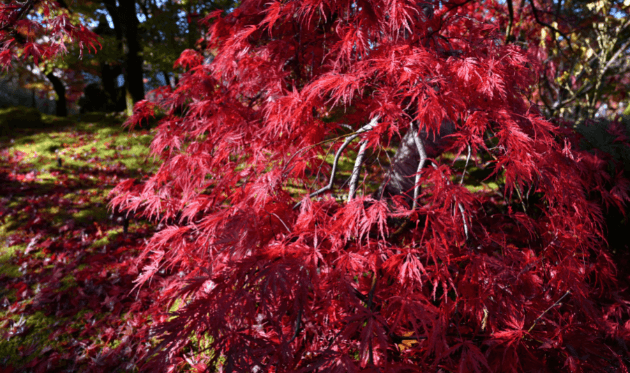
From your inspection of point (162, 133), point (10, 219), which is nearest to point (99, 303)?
point (162, 133)

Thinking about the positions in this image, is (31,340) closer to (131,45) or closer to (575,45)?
(575,45)

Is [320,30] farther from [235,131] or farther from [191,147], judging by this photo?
[191,147]

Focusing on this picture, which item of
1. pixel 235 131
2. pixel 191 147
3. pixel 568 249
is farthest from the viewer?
pixel 191 147

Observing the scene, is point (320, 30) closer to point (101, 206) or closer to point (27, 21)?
point (27, 21)

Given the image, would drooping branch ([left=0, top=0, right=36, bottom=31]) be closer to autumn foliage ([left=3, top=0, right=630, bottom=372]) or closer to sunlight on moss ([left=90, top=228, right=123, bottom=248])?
autumn foliage ([left=3, top=0, right=630, bottom=372])

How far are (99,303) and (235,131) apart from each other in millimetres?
2548

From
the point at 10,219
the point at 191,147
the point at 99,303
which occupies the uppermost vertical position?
the point at 191,147

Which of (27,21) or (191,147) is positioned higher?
(27,21)

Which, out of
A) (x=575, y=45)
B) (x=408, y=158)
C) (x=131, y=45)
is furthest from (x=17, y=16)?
(x=131, y=45)

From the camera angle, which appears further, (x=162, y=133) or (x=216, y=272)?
(x=162, y=133)

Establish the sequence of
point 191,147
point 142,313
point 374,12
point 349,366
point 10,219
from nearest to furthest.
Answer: point 349,366 → point 374,12 → point 191,147 → point 142,313 → point 10,219

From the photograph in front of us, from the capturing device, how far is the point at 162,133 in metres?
2.62

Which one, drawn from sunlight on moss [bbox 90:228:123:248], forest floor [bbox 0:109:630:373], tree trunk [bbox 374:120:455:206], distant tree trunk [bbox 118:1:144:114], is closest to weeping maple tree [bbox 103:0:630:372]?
forest floor [bbox 0:109:630:373]

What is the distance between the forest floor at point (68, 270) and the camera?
9.18 feet
